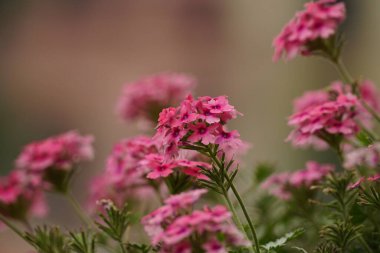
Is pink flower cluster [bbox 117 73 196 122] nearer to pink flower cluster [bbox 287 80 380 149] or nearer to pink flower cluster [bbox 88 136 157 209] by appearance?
pink flower cluster [bbox 88 136 157 209]

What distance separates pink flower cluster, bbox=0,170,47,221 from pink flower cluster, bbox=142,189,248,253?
1.78ft

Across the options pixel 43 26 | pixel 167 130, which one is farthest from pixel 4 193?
pixel 43 26

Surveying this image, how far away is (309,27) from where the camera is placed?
993 mm

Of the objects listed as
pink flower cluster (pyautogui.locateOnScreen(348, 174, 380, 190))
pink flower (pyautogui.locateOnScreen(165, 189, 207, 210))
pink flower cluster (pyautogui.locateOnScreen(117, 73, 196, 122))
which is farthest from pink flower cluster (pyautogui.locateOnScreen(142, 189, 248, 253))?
pink flower cluster (pyautogui.locateOnScreen(117, 73, 196, 122))

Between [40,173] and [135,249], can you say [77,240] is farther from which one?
[40,173]

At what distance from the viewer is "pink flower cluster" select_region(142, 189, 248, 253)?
59 centimetres

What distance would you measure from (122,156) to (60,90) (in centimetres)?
239

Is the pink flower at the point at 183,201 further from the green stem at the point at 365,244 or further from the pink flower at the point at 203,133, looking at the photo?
the green stem at the point at 365,244

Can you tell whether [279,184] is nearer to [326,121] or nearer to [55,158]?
[326,121]

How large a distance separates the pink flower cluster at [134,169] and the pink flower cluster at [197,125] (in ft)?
0.12

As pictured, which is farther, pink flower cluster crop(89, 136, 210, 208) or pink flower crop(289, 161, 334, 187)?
pink flower crop(289, 161, 334, 187)

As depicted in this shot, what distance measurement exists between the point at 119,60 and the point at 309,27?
7.98 ft

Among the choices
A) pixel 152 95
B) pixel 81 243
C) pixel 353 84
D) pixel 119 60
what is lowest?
pixel 81 243

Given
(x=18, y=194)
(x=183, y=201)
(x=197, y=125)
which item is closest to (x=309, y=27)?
(x=197, y=125)
